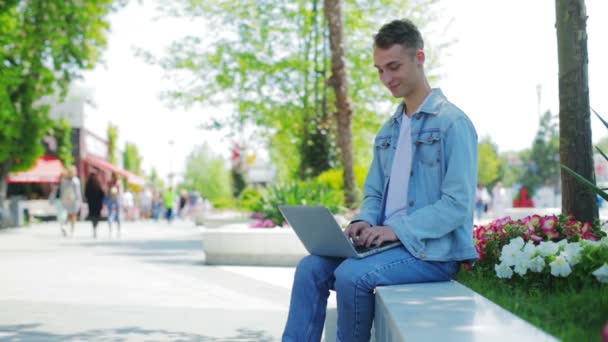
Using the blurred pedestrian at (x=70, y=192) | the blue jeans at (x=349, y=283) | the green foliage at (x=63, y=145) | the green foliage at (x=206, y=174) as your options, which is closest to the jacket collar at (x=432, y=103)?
the blue jeans at (x=349, y=283)

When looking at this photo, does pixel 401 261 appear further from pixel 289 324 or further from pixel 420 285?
pixel 289 324

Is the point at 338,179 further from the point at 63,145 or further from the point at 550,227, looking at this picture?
the point at 63,145

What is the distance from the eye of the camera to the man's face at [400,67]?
3.98m

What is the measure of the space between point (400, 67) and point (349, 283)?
43.6 inches

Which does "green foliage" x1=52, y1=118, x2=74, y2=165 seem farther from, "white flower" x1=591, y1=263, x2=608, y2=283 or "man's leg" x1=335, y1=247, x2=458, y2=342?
"white flower" x1=591, y1=263, x2=608, y2=283

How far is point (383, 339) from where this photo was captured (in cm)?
359

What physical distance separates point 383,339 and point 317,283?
0.47 metres

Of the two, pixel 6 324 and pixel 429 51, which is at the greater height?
pixel 429 51

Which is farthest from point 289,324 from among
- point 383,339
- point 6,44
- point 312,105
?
point 312,105

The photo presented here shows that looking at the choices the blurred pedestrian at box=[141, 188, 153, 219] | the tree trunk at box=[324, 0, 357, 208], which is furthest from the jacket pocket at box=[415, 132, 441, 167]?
the blurred pedestrian at box=[141, 188, 153, 219]

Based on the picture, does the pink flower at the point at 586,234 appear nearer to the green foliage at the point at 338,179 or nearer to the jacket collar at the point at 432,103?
the jacket collar at the point at 432,103

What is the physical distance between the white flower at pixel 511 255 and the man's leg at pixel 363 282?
0.73 metres


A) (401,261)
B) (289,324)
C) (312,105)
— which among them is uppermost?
(312,105)

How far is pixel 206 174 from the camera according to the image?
100 metres
